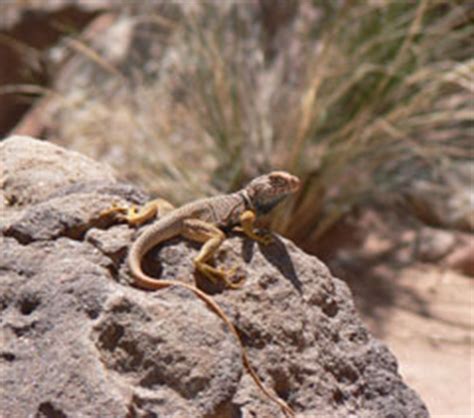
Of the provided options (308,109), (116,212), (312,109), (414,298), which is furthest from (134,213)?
(414,298)

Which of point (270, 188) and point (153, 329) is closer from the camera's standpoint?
point (153, 329)

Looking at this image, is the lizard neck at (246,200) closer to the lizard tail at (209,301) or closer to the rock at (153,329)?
the rock at (153,329)

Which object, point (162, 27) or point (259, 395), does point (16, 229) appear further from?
point (162, 27)

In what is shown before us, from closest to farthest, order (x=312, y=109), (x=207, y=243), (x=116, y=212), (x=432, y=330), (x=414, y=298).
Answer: (x=207, y=243) < (x=116, y=212) < (x=432, y=330) < (x=312, y=109) < (x=414, y=298)

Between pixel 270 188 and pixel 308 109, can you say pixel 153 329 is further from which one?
pixel 308 109

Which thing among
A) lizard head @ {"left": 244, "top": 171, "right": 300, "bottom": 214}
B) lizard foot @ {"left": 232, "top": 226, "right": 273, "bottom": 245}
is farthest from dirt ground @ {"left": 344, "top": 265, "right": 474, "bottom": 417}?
lizard foot @ {"left": 232, "top": 226, "right": 273, "bottom": 245}

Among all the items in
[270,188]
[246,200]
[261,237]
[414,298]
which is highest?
[414,298]
